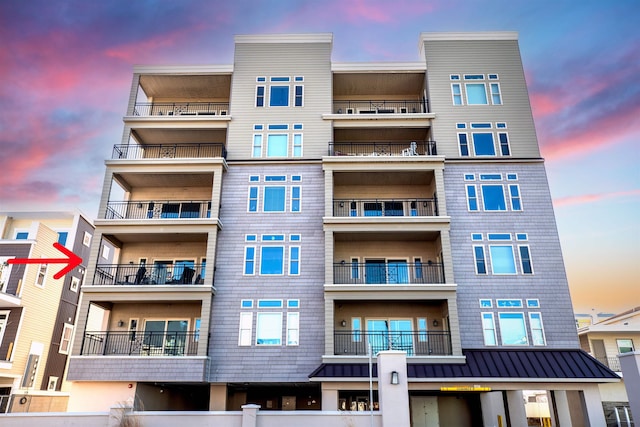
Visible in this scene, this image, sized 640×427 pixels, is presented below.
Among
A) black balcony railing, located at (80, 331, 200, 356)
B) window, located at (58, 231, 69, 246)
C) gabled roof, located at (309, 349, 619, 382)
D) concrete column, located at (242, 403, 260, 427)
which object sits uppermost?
window, located at (58, 231, 69, 246)

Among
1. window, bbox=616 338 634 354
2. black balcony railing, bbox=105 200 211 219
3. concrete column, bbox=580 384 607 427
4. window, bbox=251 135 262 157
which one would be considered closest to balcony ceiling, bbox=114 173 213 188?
black balcony railing, bbox=105 200 211 219

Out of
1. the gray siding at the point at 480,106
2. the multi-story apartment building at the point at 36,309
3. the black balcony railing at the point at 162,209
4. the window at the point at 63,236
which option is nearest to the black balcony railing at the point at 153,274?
the black balcony railing at the point at 162,209

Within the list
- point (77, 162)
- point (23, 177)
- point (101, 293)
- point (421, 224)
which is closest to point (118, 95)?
point (77, 162)

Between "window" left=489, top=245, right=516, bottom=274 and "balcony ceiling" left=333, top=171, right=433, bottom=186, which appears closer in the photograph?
"window" left=489, top=245, right=516, bottom=274

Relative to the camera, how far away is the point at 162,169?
988 inches

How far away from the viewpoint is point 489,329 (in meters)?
22.6

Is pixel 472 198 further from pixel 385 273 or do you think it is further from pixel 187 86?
pixel 187 86

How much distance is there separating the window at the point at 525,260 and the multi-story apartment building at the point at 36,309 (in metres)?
Result: 27.7

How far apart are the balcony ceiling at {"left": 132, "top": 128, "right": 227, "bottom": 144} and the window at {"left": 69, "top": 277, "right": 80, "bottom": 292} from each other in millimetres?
13494

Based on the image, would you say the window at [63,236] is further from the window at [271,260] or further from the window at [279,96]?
the window at [279,96]

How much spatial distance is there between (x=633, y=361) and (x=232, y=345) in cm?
1614

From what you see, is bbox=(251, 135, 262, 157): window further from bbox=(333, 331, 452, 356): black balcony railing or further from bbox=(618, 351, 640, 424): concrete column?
bbox=(618, 351, 640, 424): concrete column

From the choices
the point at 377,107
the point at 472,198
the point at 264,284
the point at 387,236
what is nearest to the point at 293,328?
the point at 264,284

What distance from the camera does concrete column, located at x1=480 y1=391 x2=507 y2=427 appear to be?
2520 cm
